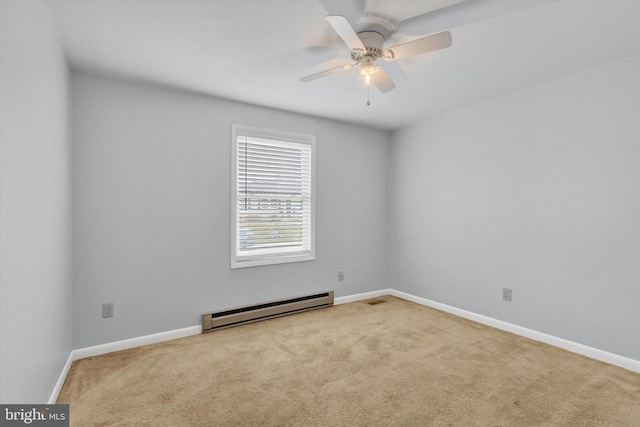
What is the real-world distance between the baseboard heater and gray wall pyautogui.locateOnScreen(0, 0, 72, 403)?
122 centimetres

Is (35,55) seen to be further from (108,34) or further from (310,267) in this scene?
(310,267)

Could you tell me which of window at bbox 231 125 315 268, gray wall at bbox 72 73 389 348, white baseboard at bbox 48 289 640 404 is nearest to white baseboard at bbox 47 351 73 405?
white baseboard at bbox 48 289 640 404

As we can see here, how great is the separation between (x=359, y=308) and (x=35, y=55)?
3.73 m

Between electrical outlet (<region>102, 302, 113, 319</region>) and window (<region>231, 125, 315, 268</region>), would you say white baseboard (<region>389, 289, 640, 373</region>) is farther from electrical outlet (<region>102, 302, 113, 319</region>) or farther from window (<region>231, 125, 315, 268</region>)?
electrical outlet (<region>102, 302, 113, 319</region>)

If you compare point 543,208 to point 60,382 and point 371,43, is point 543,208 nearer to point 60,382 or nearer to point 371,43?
point 371,43

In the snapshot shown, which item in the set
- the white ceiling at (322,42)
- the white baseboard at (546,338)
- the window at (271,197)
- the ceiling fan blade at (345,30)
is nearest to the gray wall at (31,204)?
the white ceiling at (322,42)

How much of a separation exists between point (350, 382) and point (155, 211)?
2293 mm

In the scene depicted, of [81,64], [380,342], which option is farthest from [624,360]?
[81,64]

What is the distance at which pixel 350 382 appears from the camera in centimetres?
230

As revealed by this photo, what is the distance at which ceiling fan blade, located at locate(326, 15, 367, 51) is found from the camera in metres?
1.64

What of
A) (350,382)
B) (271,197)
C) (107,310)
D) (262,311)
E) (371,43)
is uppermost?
A: (371,43)

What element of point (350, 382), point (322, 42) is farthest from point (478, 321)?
point (322, 42)

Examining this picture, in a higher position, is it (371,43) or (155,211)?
(371,43)

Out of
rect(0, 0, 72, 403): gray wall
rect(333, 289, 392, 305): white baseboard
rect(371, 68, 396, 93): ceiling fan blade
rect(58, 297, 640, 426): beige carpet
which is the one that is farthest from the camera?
rect(333, 289, 392, 305): white baseboard
